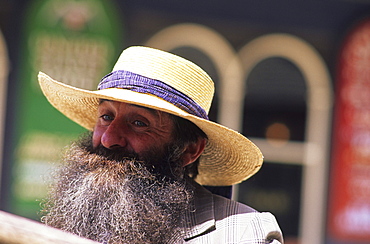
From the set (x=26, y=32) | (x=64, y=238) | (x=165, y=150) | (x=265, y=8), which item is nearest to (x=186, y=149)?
(x=165, y=150)

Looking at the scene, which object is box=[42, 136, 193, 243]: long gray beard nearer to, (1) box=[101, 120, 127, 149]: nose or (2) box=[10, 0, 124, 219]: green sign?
(1) box=[101, 120, 127, 149]: nose

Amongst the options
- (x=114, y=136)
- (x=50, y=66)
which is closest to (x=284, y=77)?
(x=50, y=66)

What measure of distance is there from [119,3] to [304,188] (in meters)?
3.05

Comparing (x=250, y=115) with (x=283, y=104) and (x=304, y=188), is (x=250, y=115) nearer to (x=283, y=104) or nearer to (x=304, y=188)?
(x=283, y=104)

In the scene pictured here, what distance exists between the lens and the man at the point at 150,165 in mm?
2312

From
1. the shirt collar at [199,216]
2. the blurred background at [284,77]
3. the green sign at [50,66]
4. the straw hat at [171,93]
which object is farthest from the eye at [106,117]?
the blurred background at [284,77]

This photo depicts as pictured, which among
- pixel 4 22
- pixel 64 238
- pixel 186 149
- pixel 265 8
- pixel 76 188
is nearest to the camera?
pixel 64 238

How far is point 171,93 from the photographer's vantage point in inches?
96.9

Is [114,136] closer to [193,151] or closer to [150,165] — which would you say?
[150,165]

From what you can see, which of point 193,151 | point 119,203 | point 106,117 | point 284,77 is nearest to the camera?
point 119,203

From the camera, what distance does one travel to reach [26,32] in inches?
257

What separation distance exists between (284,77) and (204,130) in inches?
193

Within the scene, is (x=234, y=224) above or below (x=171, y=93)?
below

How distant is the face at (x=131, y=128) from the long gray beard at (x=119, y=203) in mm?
74
